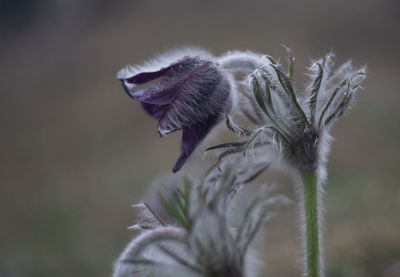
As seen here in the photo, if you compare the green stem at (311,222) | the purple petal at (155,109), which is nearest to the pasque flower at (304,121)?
the green stem at (311,222)

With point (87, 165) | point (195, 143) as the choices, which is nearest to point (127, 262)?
point (195, 143)

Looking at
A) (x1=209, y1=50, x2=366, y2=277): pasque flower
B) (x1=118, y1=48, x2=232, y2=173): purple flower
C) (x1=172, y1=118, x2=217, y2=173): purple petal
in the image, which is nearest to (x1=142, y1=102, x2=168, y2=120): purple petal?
(x1=118, y1=48, x2=232, y2=173): purple flower

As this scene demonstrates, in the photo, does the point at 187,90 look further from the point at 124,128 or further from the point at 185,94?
the point at 124,128

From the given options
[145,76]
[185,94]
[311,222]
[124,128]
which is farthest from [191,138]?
[124,128]

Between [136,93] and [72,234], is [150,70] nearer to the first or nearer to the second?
[136,93]

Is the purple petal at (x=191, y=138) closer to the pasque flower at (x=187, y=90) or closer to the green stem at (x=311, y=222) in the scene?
the pasque flower at (x=187, y=90)

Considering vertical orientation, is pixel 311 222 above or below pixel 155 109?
below
